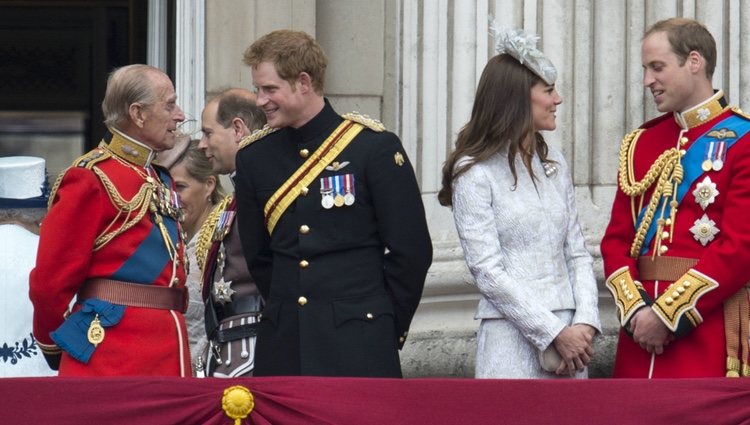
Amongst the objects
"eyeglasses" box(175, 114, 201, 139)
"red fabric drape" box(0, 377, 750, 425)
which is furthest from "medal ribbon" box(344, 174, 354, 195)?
"eyeglasses" box(175, 114, 201, 139)

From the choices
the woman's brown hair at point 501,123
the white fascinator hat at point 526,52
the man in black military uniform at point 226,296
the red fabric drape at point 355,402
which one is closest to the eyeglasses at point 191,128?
the man in black military uniform at point 226,296

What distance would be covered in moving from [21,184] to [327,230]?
1.17 metres

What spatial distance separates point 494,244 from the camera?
6348 millimetres

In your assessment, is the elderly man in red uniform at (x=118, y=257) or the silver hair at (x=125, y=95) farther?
the silver hair at (x=125, y=95)

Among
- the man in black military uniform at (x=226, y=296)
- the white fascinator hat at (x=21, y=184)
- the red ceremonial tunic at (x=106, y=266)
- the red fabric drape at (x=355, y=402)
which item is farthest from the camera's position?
the white fascinator hat at (x=21, y=184)

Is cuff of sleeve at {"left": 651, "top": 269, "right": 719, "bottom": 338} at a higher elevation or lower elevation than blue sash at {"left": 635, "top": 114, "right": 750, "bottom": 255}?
lower

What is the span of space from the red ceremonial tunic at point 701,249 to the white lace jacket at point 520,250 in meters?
0.24

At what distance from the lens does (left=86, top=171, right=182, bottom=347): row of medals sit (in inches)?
242

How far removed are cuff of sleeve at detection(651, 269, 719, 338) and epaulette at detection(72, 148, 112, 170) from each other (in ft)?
5.87

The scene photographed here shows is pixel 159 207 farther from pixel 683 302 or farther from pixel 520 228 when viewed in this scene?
pixel 683 302

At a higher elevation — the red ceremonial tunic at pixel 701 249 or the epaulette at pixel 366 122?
the epaulette at pixel 366 122

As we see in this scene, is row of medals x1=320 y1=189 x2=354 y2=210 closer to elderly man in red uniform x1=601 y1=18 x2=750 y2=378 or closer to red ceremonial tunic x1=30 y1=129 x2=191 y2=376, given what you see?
red ceremonial tunic x1=30 y1=129 x2=191 y2=376

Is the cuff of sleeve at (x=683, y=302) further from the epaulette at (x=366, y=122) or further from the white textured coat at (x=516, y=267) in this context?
the epaulette at (x=366, y=122)

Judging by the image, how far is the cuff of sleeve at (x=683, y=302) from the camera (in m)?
6.29
